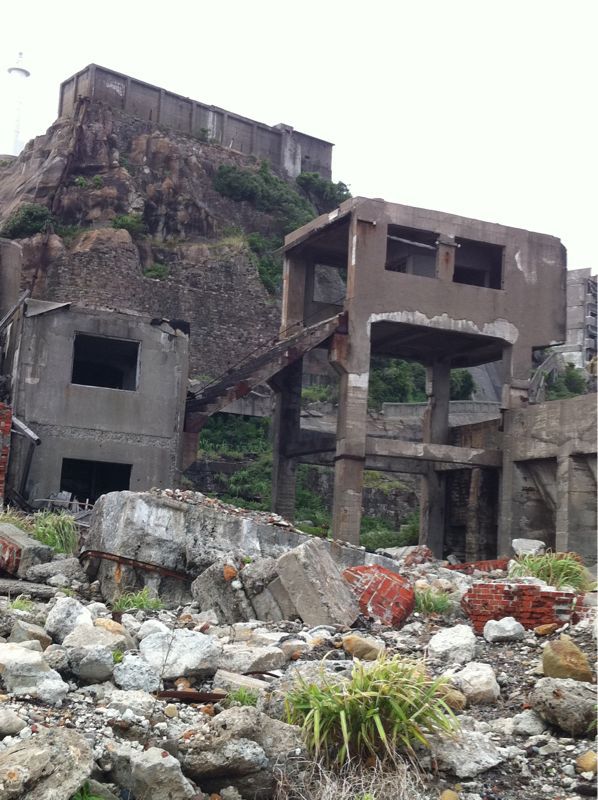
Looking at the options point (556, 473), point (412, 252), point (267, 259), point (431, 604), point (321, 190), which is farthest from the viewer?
point (321, 190)

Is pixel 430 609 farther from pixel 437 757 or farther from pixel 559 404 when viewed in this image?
pixel 559 404

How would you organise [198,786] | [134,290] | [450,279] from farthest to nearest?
[134,290] < [450,279] < [198,786]

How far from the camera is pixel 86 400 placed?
802 inches

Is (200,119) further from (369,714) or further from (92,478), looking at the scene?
(369,714)

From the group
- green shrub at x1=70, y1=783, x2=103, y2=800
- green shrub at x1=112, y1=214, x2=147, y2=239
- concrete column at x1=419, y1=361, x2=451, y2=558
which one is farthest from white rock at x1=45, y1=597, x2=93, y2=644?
green shrub at x1=112, y1=214, x2=147, y2=239

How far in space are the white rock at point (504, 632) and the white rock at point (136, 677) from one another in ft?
12.3

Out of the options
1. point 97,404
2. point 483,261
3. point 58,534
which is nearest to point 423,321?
point 483,261

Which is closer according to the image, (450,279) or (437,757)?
(437,757)

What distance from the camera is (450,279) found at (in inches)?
965

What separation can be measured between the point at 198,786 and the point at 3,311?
20.4 meters

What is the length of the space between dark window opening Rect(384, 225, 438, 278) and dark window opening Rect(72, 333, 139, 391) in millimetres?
6969

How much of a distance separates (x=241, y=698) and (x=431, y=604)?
4.81m

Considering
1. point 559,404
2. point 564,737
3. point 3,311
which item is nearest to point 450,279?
point 559,404

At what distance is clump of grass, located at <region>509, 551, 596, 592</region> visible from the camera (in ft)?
41.0
